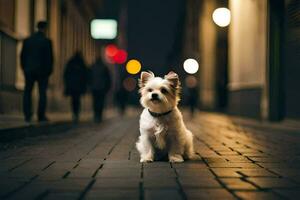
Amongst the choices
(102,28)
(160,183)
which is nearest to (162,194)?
(160,183)

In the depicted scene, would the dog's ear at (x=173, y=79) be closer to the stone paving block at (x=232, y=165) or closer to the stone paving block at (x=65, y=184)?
the stone paving block at (x=232, y=165)

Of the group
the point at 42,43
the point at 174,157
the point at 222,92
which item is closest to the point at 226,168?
the point at 174,157

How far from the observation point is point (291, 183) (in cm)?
527

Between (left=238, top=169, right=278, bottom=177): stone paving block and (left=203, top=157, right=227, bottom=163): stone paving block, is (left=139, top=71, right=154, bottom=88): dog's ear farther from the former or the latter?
(left=238, top=169, right=278, bottom=177): stone paving block

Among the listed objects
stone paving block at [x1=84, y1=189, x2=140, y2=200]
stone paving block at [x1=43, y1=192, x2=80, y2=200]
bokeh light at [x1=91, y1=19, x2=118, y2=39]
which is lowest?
stone paving block at [x1=84, y1=189, x2=140, y2=200]

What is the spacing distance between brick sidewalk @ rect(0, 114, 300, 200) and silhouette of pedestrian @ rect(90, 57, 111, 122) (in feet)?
30.2

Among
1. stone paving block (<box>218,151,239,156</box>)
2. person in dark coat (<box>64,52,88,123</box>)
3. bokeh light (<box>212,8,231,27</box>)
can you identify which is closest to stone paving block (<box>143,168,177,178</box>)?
stone paving block (<box>218,151,239,156</box>)

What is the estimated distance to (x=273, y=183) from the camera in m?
5.29

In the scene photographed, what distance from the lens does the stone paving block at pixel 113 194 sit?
450 centimetres

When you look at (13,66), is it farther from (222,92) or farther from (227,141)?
(222,92)

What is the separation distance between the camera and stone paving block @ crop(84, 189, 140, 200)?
4.50 meters

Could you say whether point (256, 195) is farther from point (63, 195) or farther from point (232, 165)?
point (232, 165)

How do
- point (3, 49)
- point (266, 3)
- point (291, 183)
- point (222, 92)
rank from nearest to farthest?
1. point (291, 183)
2. point (3, 49)
3. point (266, 3)
4. point (222, 92)

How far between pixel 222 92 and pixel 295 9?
2132 centimetres
